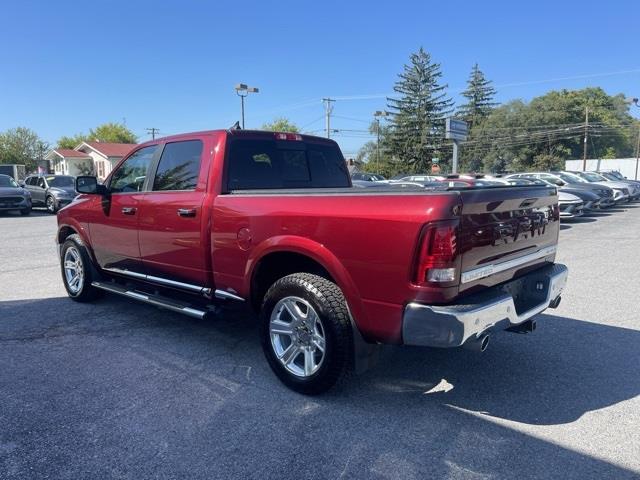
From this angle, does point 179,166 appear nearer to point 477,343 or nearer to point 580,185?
point 477,343

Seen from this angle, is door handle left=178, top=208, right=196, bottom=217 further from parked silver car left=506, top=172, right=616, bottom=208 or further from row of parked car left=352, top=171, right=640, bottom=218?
parked silver car left=506, top=172, right=616, bottom=208

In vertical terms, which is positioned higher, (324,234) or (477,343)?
(324,234)

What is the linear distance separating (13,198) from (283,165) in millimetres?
17956

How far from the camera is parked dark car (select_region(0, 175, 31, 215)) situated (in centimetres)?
1844

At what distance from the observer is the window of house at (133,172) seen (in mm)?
5039

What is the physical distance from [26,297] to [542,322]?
6.32 meters

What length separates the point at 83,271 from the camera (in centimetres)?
591

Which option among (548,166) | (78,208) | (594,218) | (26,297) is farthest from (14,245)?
(548,166)

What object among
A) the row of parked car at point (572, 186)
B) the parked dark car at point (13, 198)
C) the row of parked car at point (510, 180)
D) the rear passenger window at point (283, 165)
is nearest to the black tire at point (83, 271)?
the rear passenger window at point (283, 165)

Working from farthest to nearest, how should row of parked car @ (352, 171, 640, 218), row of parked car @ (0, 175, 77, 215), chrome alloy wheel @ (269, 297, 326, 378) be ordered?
row of parked car @ (0, 175, 77, 215) < row of parked car @ (352, 171, 640, 218) < chrome alloy wheel @ (269, 297, 326, 378)

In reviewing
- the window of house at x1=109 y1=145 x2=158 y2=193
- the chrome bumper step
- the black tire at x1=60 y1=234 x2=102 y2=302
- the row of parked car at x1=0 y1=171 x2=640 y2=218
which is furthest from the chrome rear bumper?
the row of parked car at x1=0 y1=171 x2=640 y2=218

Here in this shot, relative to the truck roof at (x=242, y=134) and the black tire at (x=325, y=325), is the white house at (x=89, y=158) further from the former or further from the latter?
the black tire at (x=325, y=325)

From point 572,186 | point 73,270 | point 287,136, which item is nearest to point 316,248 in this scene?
point 287,136

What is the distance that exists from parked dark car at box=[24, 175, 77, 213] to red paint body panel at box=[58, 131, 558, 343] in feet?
57.1
